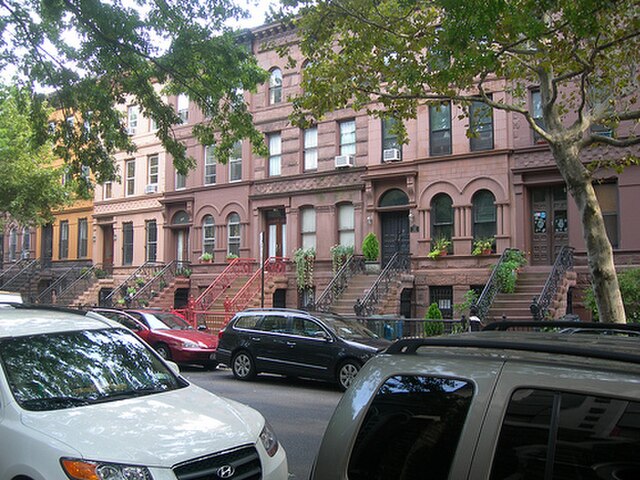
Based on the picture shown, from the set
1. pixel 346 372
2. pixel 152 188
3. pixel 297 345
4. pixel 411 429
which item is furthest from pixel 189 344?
pixel 152 188

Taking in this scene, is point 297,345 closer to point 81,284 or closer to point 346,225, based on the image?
point 346,225

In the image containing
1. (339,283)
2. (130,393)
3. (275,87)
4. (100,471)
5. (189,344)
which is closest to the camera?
(100,471)

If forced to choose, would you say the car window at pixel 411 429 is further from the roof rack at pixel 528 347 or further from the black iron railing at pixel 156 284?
the black iron railing at pixel 156 284

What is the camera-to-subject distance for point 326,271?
23.8 m

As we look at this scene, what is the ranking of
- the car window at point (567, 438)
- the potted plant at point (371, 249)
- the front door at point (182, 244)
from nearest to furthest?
the car window at point (567, 438) → the potted plant at point (371, 249) → the front door at point (182, 244)

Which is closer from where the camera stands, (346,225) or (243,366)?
(243,366)

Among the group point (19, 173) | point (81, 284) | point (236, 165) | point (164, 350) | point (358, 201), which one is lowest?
point (164, 350)

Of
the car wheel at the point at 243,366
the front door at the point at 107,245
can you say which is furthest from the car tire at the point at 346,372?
the front door at the point at 107,245

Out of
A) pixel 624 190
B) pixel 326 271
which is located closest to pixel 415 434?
pixel 624 190

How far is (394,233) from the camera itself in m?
22.9

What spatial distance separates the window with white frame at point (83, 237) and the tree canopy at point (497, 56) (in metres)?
24.4

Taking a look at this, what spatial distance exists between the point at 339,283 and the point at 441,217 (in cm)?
445

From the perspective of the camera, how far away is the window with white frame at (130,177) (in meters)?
32.6

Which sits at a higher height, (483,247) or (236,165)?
(236,165)
